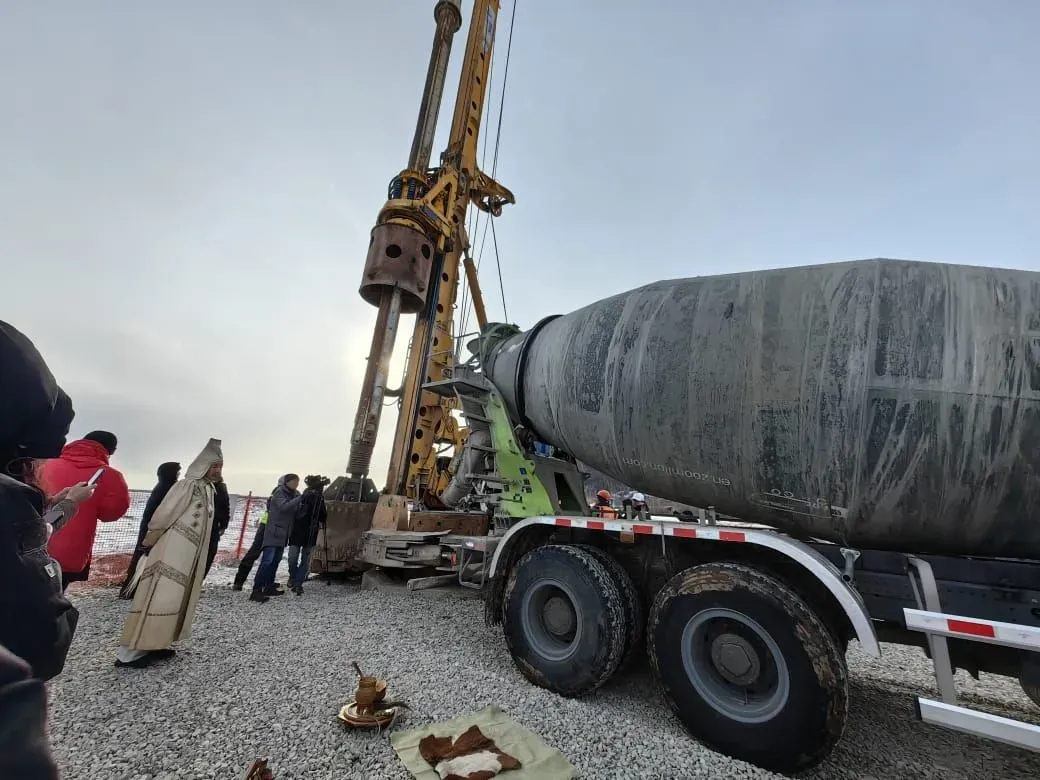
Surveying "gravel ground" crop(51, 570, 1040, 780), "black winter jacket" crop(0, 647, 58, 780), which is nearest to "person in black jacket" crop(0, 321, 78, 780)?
"black winter jacket" crop(0, 647, 58, 780)

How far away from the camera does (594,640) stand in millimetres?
3664

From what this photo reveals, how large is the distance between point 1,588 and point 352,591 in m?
6.95

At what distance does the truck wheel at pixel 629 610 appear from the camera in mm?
3738

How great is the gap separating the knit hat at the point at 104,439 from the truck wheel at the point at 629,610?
14.6ft

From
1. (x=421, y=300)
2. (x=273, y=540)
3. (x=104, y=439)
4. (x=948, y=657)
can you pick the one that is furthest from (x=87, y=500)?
(x=421, y=300)

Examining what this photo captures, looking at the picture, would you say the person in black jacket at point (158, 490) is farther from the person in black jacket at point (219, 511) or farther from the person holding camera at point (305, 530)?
the person holding camera at point (305, 530)

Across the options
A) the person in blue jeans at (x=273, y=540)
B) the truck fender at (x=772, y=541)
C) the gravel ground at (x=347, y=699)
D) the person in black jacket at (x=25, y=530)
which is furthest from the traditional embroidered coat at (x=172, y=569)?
the person in black jacket at (x=25, y=530)

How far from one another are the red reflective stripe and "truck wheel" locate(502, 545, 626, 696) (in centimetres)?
204

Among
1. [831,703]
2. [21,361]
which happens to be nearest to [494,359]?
[831,703]

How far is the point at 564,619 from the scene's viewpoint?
13.1ft

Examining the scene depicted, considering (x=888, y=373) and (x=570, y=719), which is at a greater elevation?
(x=888, y=373)

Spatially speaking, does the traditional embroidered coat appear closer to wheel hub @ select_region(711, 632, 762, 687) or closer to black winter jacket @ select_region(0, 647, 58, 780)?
black winter jacket @ select_region(0, 647, 58, 780)

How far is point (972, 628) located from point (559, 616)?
8.96 feet

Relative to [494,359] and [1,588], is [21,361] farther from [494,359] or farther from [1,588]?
[494,359]
